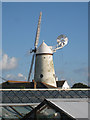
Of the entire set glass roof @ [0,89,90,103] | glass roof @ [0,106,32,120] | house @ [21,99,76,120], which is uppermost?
house @ [21,99,76,120]

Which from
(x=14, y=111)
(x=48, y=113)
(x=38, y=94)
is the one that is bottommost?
(x=38, y=94)

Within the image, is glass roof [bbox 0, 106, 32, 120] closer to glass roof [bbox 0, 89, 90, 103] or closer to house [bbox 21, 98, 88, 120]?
house [bbox 21, 98, 88, 120]

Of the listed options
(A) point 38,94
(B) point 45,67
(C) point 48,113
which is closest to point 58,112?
(C) point 48,113

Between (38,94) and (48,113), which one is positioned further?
(38,94)

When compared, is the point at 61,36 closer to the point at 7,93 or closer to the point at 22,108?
the point at 7,93

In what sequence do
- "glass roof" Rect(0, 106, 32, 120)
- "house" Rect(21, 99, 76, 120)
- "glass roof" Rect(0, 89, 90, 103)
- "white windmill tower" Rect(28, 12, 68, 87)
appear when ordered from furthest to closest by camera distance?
"white windmill tower" Rect(28, 12, 68, 87) → "glass roof" Rect(0, 89, 90, 103) → "glass roof" Rect(0, 106, 32, 120) → "house" Rect(21, 99, 76, 120)

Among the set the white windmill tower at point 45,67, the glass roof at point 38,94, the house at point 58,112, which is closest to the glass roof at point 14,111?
the house at point 58,112

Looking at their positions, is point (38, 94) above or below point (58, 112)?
below

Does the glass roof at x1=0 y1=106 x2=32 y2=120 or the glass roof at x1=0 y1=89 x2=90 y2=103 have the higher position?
the glass roof at x1=0 y1=106 x2=32 y2=120

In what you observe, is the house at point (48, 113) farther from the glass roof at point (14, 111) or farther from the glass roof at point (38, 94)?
the glass roof at point (38, 94)

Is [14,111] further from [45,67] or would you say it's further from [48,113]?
[45,67]

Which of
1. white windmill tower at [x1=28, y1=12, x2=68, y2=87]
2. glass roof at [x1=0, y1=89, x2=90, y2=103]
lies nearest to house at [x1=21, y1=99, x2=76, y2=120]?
glass roof at [x1=0, y1=89, x2=90, y2=103]

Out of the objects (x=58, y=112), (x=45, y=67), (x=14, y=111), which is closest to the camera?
(x=58, y=112)

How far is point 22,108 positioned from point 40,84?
97.9ft
